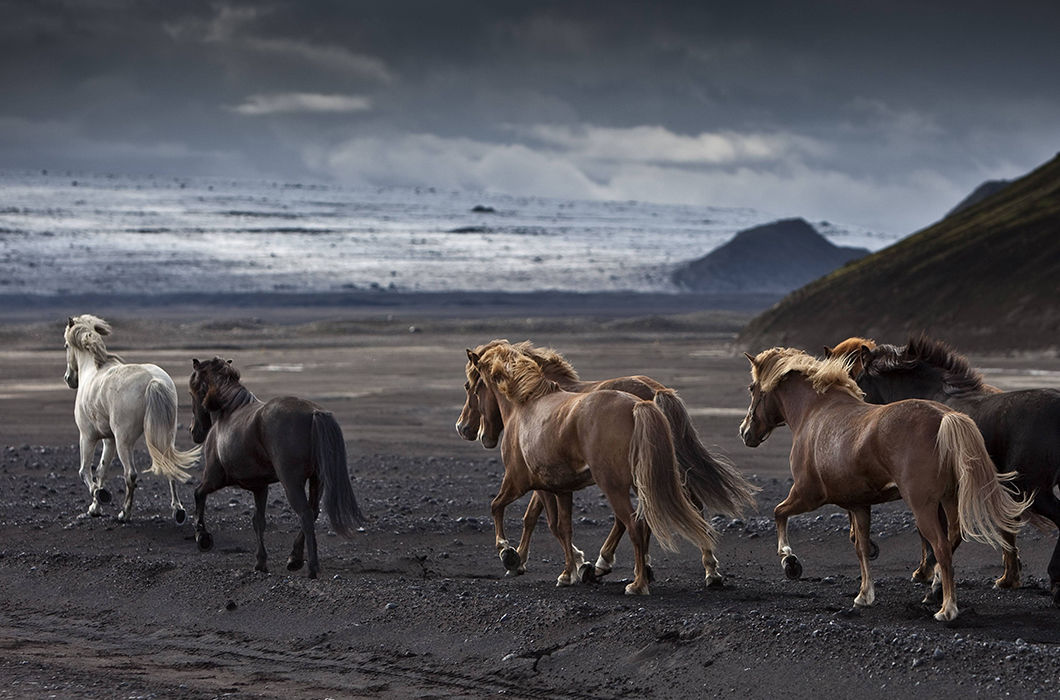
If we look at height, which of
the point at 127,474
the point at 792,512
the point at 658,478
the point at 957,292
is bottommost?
the point at 127,474

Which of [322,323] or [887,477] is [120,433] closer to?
[887,477]

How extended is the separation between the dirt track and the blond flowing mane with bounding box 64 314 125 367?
1610mm

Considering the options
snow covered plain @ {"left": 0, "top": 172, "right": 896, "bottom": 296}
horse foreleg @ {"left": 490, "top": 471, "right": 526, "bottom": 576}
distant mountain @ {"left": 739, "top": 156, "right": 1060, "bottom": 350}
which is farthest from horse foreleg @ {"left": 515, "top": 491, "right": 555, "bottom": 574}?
snow covered plain @ {"left": 0, "top": 172, "right": 896, "bottom": 296}

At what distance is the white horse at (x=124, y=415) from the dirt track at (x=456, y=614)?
43cm

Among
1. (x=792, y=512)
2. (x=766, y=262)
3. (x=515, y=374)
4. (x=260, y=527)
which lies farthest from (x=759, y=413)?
(x=766, y=262)

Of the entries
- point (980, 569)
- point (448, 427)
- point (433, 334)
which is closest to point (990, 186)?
point (433, 334)

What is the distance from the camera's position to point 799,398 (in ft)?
31.1

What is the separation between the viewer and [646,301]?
96.1 metres

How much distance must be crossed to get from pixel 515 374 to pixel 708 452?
160 cm

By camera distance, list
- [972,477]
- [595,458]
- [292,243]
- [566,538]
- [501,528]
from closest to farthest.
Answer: [972,477] < [595,458] < [566,538] < [501,528] < [292,243]

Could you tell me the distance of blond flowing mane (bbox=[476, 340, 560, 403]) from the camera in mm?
10109

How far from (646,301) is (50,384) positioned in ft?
224

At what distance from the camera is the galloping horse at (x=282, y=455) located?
983 centimetres

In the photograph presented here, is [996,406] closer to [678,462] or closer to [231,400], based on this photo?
[678,462]
